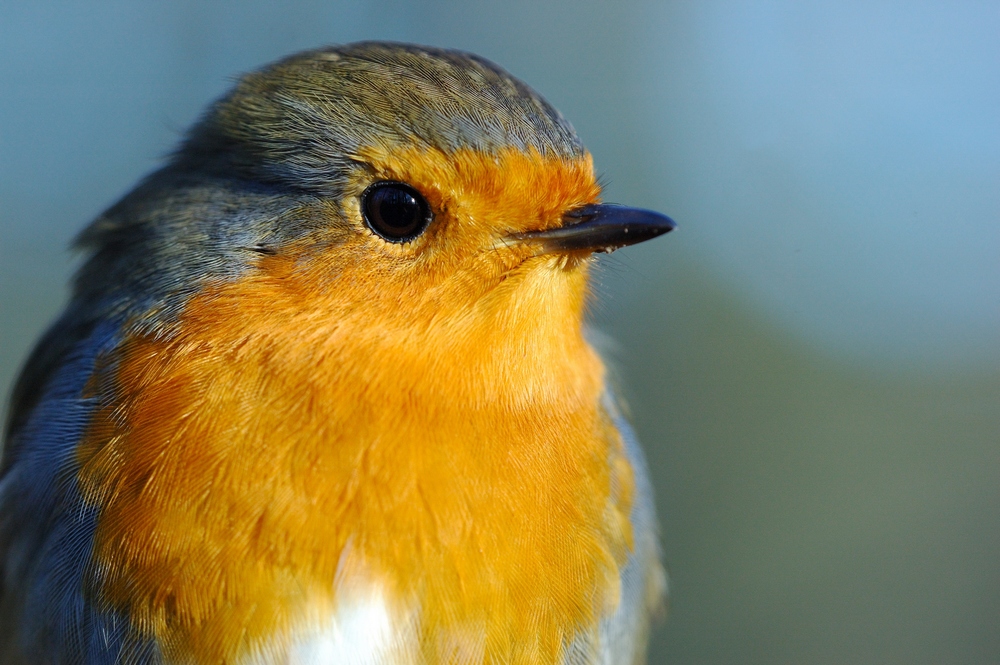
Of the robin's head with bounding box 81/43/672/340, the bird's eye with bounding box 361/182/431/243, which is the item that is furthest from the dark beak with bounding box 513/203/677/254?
the bird's eye with bounding box 361/182/431/243

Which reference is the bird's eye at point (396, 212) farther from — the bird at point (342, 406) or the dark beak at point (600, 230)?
the dark beak at point (600, 230)

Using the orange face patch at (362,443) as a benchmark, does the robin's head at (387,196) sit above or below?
above

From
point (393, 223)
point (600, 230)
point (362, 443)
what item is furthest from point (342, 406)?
point (600, 230)

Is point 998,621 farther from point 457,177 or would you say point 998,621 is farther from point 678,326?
point 457,177

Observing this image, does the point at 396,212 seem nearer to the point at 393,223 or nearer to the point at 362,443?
the point at 393,223

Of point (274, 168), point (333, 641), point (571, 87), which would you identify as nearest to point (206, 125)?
point (274, 168)

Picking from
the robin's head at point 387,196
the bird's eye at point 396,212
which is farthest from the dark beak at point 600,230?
the bird's eye at point 396,212

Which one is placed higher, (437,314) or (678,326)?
(437,314)
